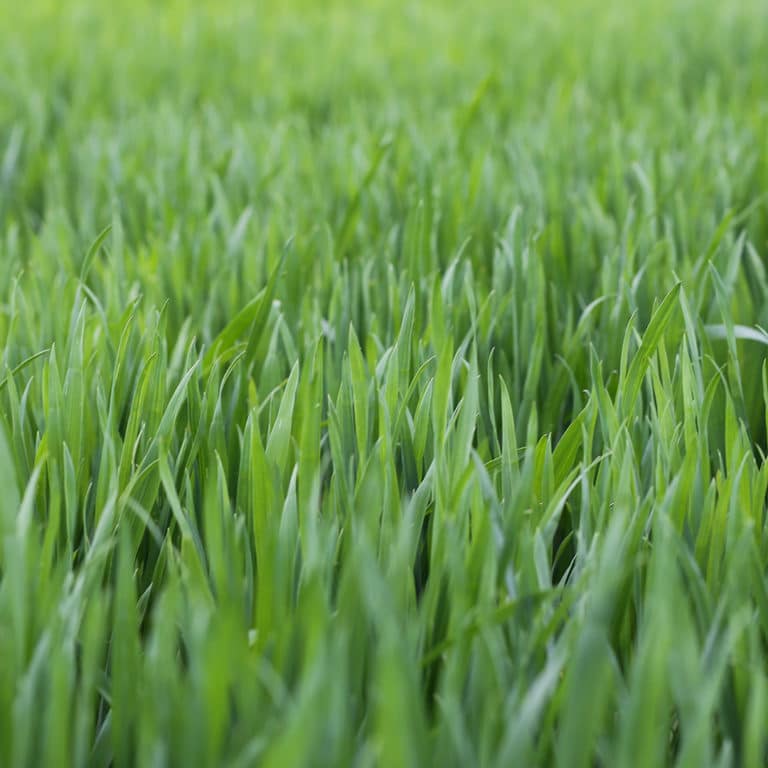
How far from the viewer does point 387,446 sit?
2.26 feet

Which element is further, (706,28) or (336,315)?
(706,28)

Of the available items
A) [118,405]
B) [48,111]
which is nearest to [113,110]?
[48,111]

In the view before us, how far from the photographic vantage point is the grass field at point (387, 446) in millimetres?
500

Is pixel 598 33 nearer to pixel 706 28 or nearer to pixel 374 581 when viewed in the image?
pixel 706 28

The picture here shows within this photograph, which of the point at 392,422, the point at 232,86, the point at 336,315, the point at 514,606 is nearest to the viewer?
the point at 514,606

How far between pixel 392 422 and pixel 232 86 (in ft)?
6.36

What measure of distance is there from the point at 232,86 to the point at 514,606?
220 cm

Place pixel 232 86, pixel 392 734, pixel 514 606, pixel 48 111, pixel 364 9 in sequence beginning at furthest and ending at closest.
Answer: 1. pixel 364 9
2. pixel 232 86
3. pixel 48 111
4. pixel 514 606
5. pixel 392 734

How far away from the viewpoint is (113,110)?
2.34 meters

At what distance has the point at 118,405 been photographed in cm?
88

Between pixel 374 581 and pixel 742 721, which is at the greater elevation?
pixel 374 581

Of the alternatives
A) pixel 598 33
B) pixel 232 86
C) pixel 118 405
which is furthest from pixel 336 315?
pixel 598 33

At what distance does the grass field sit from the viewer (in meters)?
0.50

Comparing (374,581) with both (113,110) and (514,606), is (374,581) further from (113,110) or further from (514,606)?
(113,110)
